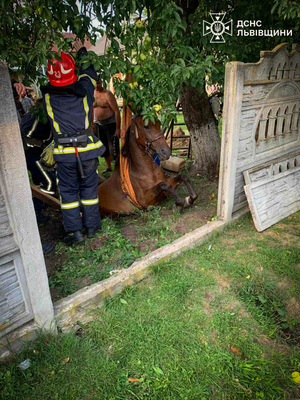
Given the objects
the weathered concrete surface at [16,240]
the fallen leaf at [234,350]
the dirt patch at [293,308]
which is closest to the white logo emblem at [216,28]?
the weathered concrete surface at [16,240]

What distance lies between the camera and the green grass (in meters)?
2.13

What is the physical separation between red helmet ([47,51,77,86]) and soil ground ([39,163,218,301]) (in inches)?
78.5

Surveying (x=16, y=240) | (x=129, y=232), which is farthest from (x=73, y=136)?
(x=16, y=240)

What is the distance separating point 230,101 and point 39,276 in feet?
9.51

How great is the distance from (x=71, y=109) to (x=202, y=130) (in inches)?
125

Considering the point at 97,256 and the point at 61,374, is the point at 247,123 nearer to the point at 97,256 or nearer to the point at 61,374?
the point at 97,256

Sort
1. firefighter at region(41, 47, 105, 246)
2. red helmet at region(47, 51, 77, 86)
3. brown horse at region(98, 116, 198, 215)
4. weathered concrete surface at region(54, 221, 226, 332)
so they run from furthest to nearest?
brown horse at region(98, 116, 198, 215) → firefighter at region(41, 47, 105, 246) → red helmet at region(47, 51, 77, 86) → weathered concrete surface at region(54, 221, 226, 332)

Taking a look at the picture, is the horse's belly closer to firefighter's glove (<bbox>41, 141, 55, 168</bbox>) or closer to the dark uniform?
the dark uniform

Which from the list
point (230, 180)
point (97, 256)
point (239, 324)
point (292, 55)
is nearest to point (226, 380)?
point (239, 324)

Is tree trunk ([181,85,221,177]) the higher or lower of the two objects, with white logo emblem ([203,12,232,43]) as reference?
lower

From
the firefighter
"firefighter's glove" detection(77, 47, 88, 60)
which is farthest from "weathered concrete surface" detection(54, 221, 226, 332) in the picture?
"firefighter's glove" detection(77, 47, 88, 60)

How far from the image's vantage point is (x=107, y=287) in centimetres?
288

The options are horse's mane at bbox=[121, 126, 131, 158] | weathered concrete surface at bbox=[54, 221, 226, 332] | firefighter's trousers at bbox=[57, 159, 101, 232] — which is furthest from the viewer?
horse's mane at bbox=[121, 126, 131, 158]

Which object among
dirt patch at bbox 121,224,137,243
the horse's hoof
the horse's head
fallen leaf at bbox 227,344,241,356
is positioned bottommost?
fallen leaf at bbox 227,344,241,356
